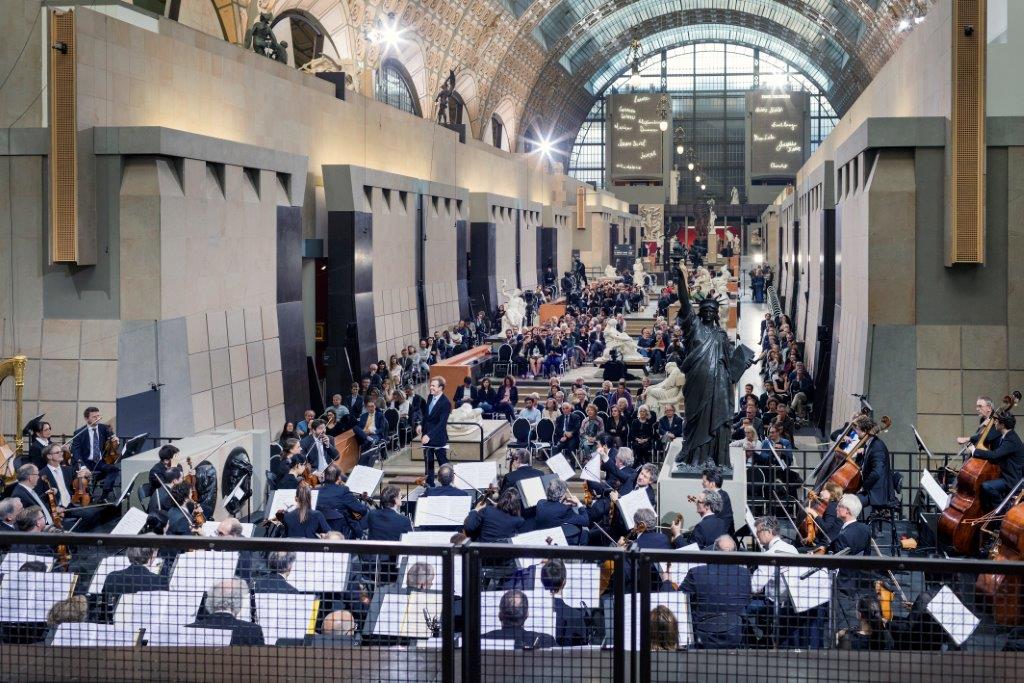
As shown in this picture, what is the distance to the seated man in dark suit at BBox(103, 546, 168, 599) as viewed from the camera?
192 inches

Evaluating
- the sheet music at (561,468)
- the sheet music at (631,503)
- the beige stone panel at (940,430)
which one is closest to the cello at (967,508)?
the sheet music at (631,503)

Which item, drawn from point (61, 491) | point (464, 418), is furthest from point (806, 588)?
point (464, 418)

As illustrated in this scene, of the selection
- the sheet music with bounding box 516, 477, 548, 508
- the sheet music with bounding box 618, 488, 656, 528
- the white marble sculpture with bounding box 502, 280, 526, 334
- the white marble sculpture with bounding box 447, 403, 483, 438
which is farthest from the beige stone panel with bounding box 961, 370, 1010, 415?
the white marble sculpture with bounding box 502, 280, 526, 334

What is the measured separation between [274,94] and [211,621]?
18304 mm

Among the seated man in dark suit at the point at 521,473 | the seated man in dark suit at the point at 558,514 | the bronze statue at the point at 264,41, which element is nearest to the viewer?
the seated man in dark suit at the point at 558,514

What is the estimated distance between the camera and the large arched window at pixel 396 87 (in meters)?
39.5

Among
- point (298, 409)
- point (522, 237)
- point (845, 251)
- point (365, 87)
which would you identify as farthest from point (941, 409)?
point (522, 237)

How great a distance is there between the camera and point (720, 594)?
459 centimetres

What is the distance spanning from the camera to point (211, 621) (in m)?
4.75

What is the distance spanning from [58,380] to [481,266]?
69.8 feet

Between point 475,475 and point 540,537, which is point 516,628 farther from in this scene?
point 475,475

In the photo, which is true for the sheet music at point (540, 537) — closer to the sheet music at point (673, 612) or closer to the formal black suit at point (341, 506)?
the formal black suit at point (341, 506)

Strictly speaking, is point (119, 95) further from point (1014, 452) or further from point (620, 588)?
point (620, 588)

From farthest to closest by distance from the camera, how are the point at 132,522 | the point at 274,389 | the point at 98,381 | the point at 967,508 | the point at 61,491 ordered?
1. the point at 274,389
2. the point at 98,381
3. the point at 61,491
4. the point at 967,508
5. the point at 132,522
